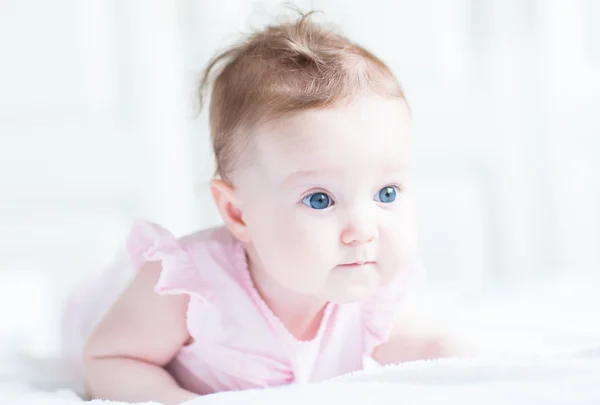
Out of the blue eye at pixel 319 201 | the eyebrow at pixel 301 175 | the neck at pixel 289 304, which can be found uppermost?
the eyebrow at pixel 301 175

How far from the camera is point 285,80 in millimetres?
1101

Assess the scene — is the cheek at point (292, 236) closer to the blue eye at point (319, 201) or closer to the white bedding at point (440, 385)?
the blue eye at point (319, 201)

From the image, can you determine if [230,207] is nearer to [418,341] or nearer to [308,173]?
[308,173]

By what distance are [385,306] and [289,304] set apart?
0.16 meters

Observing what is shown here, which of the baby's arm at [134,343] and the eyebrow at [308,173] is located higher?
the eyebrow at [308,173]

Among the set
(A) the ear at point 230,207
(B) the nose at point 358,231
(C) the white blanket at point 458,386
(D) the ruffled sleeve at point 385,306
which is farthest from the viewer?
(D) the ruffled sleeve at point 385,306

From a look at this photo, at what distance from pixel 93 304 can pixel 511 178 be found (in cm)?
107

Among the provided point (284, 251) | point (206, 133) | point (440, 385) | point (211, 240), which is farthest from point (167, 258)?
point (206, 133)

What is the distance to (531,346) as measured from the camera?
4.37 ft

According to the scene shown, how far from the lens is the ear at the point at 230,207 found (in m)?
1.17

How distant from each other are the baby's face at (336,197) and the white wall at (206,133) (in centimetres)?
74

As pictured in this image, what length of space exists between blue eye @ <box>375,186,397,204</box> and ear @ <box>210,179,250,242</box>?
0.65 ft

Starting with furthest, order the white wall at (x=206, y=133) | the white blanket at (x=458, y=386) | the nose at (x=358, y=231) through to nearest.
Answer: the white wall at (x=206, y=133)
the nose at (x=358, y=231)
the white blanket at (x=458, y=386)

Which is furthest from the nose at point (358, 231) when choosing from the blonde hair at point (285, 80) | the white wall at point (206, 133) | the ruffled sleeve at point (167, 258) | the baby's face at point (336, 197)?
the white wall at point (206, 133)
